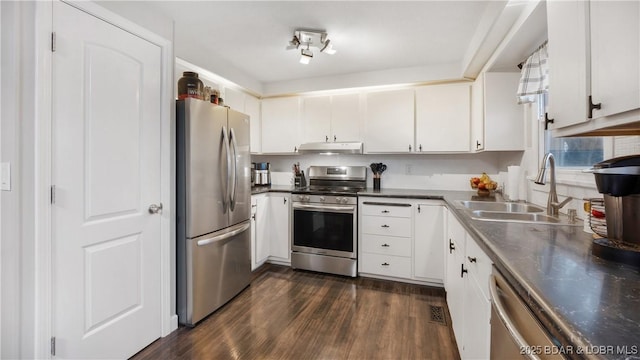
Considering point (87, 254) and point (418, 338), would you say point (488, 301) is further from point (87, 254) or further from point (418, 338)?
point (87, 254)

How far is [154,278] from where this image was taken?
1.93m

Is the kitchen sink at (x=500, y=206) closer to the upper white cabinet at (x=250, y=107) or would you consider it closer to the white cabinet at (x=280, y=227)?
the white cabinet at (x=280, y=227)

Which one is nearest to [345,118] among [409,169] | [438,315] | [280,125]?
[280,125]

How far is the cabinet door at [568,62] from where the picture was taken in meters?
1.00

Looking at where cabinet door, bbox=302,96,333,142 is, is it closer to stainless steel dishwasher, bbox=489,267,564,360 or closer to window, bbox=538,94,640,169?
window, bbox=538,94,640,169

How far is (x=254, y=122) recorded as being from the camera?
372 cm

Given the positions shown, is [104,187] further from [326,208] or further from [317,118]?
[317,118]

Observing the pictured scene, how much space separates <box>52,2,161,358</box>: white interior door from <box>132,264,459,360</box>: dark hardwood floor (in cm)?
A: 36

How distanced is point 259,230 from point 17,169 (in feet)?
6.94

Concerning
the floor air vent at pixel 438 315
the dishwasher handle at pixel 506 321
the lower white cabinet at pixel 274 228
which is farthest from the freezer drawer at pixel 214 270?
the dishwasher handle at pixel 506 321

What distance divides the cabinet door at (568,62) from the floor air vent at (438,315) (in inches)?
65.1

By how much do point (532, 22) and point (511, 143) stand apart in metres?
1.11

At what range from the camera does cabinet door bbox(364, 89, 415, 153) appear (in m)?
3.22

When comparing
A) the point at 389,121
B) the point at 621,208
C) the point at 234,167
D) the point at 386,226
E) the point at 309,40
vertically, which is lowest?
the point at 386,226
